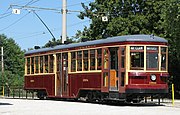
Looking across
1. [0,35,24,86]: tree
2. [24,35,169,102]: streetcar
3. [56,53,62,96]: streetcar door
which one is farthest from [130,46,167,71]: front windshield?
[0,35,24,86]: tree

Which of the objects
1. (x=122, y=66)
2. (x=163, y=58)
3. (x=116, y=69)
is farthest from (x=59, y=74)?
(x=163, y=58)

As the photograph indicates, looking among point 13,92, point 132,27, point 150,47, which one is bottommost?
point 13,92

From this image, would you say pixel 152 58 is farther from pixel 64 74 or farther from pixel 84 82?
pixel 64 74

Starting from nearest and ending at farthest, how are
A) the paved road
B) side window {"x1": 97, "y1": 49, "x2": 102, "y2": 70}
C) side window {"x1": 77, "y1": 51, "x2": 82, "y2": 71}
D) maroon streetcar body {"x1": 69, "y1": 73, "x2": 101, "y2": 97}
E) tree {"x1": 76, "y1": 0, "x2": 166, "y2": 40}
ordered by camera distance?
the paved road
side window {"x1": 97, "y1": 49, "x2": 102, "y2": 70}
maroon streetcar body {"x1": 69, "y1": 73, "x2": 101, "y2": 97}
side window {"x1": 77, "y1": 51, "x2": 82, "y2": 71}
tree {"x1": 76, "y1": 0, "x2": 166, "y2": 40}

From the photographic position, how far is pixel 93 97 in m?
26.8

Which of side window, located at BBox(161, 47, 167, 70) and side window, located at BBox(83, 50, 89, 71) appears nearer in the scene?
side window, located at BBox(161, 47, 167, 70)

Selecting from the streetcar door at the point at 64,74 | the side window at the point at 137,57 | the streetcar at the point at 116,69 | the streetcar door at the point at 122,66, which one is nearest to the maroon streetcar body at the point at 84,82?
the streetcar at the point at 116,69

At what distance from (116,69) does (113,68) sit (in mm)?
278

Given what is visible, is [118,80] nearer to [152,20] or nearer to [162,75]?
[162,75]

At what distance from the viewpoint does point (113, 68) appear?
2494 cm

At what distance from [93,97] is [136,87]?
3757 mm

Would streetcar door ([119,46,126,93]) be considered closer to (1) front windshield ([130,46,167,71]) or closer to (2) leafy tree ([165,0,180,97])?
(1) front windshield ([130,46,167,71])

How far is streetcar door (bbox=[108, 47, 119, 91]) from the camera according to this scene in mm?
24672

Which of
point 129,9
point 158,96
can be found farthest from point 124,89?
point 129,9
